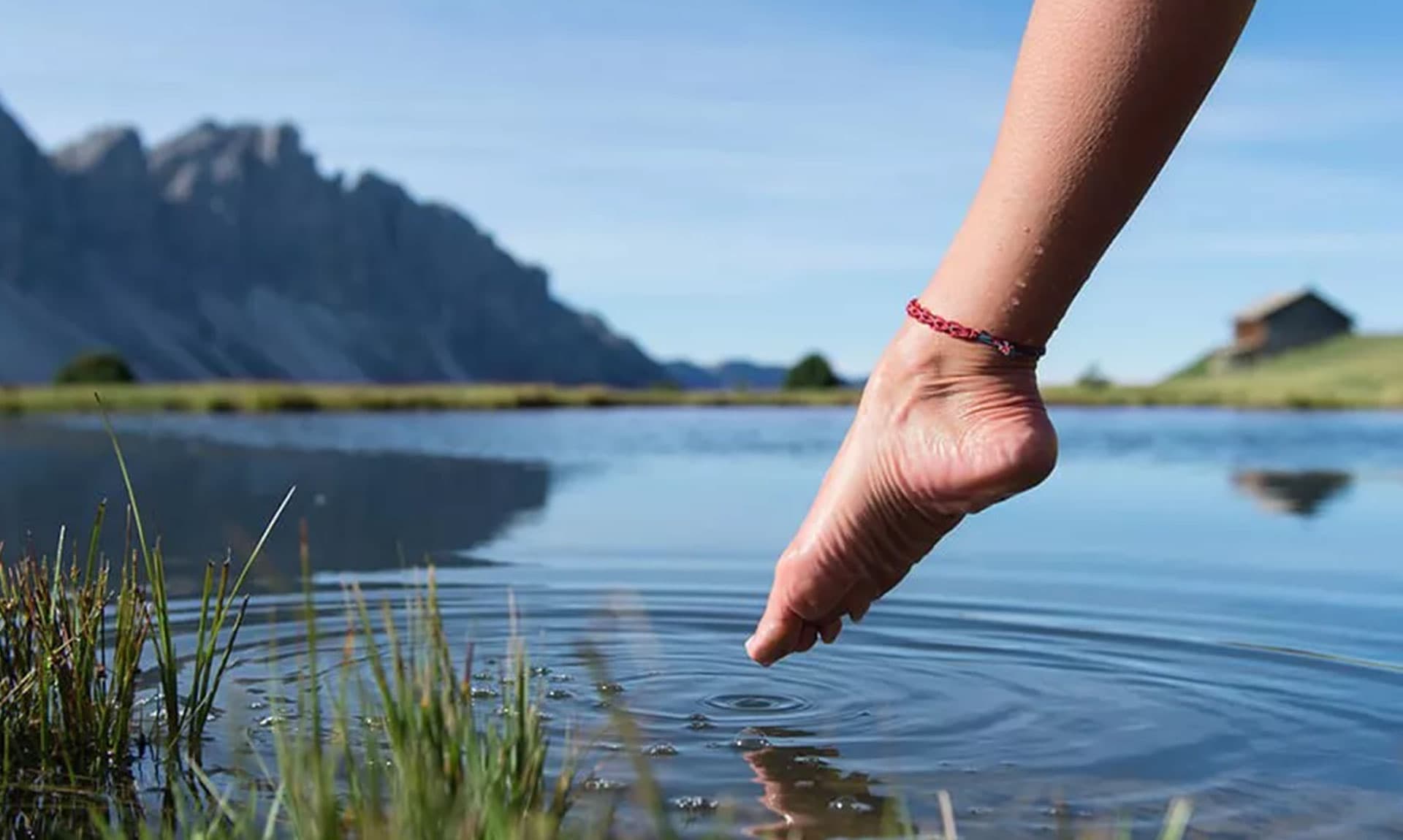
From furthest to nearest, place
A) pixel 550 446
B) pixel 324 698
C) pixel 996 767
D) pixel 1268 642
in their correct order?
pixel 550 446 < pixel 1268 642 < pixel 324 698 < pixel 996 767

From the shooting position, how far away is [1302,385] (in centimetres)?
4941

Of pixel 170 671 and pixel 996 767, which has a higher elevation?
pixel 170 671

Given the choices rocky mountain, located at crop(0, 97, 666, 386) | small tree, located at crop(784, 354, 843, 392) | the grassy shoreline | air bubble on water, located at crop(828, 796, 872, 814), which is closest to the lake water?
air bubble on water, located at crop(828, 796, 872, 814)

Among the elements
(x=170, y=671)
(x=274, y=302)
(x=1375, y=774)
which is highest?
(x=274, y=302)

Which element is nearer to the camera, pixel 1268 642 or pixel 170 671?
pixel 170 671

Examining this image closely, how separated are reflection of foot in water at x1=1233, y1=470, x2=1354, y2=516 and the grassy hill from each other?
28049 millimetres

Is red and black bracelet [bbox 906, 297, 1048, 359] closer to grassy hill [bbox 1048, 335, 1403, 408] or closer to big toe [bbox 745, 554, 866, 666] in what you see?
big toe [bbox 745, 554, 866, 666]

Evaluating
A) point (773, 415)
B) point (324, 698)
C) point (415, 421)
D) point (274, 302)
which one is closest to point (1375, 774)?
point (324, 698)

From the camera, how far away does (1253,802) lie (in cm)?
290

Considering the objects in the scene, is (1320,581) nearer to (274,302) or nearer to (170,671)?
(170,671)

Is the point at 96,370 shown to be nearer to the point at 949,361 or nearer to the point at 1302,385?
the point at 1302,385

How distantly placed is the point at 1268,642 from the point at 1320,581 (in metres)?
1.79

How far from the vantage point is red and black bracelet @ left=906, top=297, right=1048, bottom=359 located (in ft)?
7.67

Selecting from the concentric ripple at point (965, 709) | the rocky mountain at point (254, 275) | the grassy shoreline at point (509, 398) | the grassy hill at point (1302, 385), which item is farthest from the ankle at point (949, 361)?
the rocky mountain at point (254, 275)
